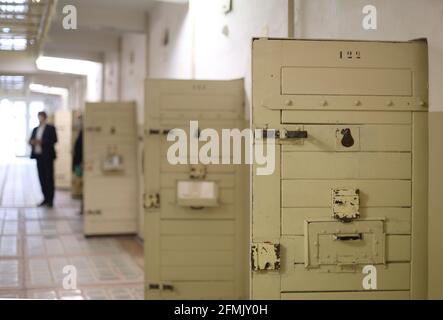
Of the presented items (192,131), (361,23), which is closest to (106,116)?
(192,131)

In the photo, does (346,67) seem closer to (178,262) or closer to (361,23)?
(361,23)

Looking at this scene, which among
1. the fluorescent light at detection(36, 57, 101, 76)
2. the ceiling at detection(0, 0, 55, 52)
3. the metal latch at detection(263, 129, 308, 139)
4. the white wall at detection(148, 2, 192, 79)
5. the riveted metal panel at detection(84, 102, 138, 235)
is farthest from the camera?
the fluorescent light at detection(36, 57, 101, 76)

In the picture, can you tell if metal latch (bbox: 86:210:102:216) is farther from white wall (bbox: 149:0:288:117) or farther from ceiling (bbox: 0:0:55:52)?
ceiling (bbox: 0:0:55:52)

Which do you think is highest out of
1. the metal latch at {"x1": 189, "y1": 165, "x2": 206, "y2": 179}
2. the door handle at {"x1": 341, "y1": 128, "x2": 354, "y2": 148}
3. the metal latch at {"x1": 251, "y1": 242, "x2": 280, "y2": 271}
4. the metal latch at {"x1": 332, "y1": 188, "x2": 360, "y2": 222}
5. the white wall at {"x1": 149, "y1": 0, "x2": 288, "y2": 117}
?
the white wall at {"x1": 149, "y1": 0, "x2": 288, "y2": 117}

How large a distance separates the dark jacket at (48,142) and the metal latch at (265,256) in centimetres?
675

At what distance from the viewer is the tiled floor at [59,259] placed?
4.48 metres

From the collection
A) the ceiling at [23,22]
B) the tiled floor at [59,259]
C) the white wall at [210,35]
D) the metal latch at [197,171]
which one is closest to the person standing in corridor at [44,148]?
the tiled floor at [59,259]

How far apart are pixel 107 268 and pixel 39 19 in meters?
2.42

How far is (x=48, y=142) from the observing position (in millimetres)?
8633

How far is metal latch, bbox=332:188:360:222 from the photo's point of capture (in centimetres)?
241

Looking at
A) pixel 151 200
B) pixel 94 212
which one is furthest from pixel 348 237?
pixel 94 212

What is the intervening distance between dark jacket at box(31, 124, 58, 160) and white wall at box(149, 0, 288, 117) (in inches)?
99.8

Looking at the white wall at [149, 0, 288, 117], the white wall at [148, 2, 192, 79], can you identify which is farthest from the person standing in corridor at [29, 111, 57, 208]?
the white wall at [149, 0, 288, 117]

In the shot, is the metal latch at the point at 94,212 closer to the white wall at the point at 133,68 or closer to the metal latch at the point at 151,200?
the white wall at the point at 133,68
